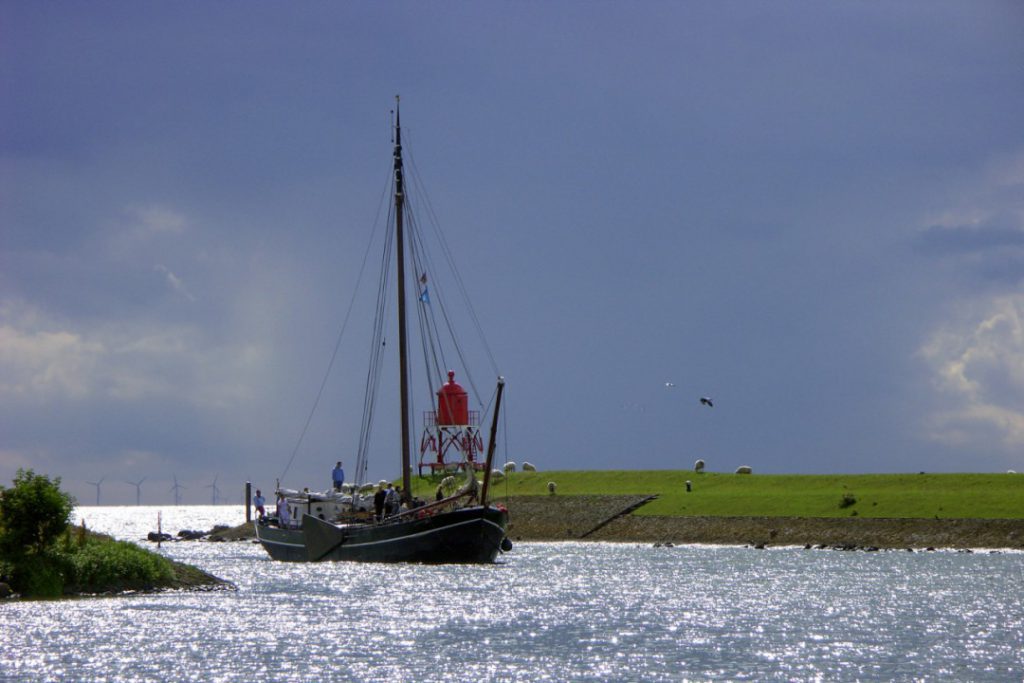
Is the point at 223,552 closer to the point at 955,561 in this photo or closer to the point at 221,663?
the point at 955,561

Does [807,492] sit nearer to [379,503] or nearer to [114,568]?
[379,503]

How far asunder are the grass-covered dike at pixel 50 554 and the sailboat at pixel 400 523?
2012cm

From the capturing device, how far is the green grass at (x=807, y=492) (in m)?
82.1

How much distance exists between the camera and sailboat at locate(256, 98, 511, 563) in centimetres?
6519

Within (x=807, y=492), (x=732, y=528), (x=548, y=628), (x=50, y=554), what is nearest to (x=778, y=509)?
(x=732, y=528)

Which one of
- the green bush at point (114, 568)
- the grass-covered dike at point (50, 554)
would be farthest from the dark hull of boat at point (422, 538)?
the grass-covered dike at point (50, 554)

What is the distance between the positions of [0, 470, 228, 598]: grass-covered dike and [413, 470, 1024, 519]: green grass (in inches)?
2017

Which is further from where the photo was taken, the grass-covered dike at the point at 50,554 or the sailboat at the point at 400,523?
the sailboat at the point at 400,523

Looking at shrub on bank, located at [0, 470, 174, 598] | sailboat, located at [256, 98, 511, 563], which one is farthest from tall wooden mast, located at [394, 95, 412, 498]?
shrub on bank, located at [0, 470, 174, 598]

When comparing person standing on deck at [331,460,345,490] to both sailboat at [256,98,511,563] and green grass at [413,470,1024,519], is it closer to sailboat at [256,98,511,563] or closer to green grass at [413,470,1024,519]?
sailboat at [256,98,511,563]

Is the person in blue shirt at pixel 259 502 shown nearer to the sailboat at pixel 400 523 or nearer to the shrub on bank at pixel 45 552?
the sailboat at pixel 400 523

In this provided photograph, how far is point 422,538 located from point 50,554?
23737 millimetres

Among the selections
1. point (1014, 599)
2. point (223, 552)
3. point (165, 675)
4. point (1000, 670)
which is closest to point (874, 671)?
point (1000, 670)

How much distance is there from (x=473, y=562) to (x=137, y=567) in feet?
73.2
